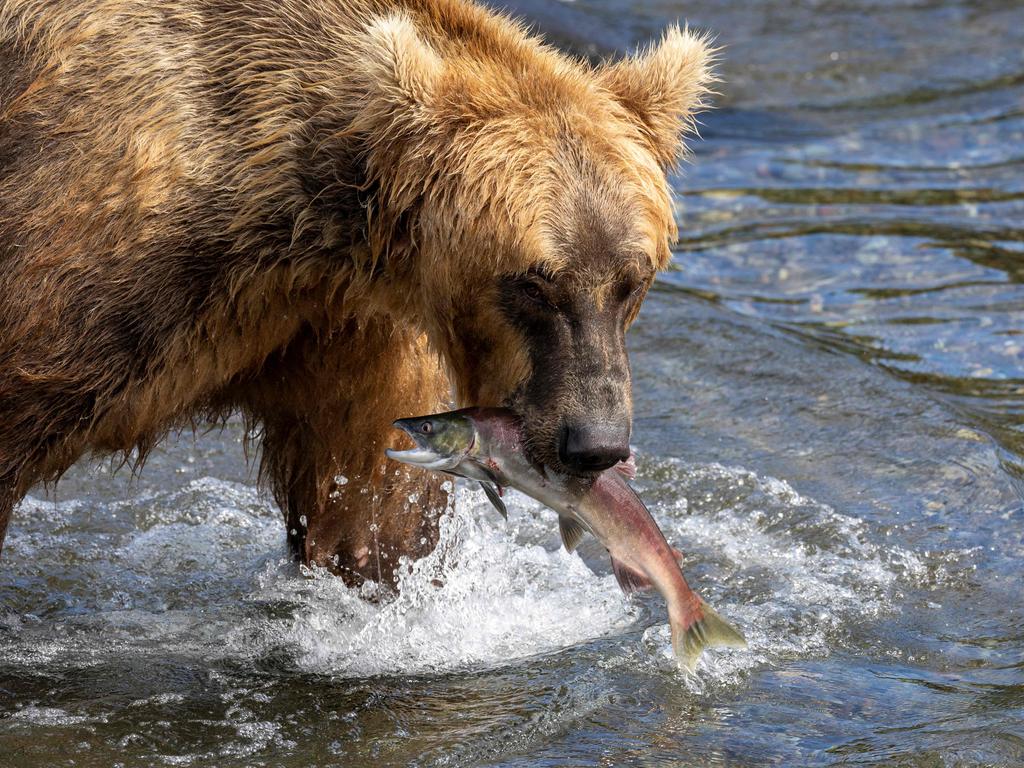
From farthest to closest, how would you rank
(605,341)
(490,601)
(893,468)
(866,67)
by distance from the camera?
(866,67) < (893,468) < (490,601) < (605,341)

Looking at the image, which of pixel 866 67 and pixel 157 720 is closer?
pixel 157 720

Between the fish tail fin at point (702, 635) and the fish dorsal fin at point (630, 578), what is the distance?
15 centimetres

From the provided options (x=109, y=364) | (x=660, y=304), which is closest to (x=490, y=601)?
(x=109, y=364)

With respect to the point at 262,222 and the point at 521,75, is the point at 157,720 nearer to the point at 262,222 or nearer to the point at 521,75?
the point at 262,222

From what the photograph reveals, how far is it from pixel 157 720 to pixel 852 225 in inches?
230

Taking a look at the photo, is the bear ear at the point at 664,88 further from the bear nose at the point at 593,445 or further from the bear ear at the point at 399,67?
the bear nose at the point at 593,445

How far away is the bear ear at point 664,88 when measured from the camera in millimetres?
4574

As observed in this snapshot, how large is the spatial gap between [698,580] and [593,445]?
1.66 m

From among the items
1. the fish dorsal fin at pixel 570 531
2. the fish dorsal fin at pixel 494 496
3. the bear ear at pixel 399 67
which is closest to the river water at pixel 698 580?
the fish dorsal fin at pixel 570 531

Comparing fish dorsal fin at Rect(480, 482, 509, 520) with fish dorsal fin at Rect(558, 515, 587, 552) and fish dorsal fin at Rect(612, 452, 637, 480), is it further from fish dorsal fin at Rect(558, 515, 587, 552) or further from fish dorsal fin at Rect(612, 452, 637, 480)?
fish dorsal fin at Rect(612, 452, 637, 480)

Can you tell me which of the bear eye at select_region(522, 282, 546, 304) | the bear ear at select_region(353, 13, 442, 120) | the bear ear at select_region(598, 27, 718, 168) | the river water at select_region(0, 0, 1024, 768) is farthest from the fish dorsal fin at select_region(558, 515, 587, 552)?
the bear ear at select_region(353, 13, 442, 120)

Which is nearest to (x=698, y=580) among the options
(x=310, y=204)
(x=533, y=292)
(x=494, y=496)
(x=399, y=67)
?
(x=494, y=496)

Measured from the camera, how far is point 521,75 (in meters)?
4.41

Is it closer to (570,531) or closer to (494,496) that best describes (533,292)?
(494,496)
